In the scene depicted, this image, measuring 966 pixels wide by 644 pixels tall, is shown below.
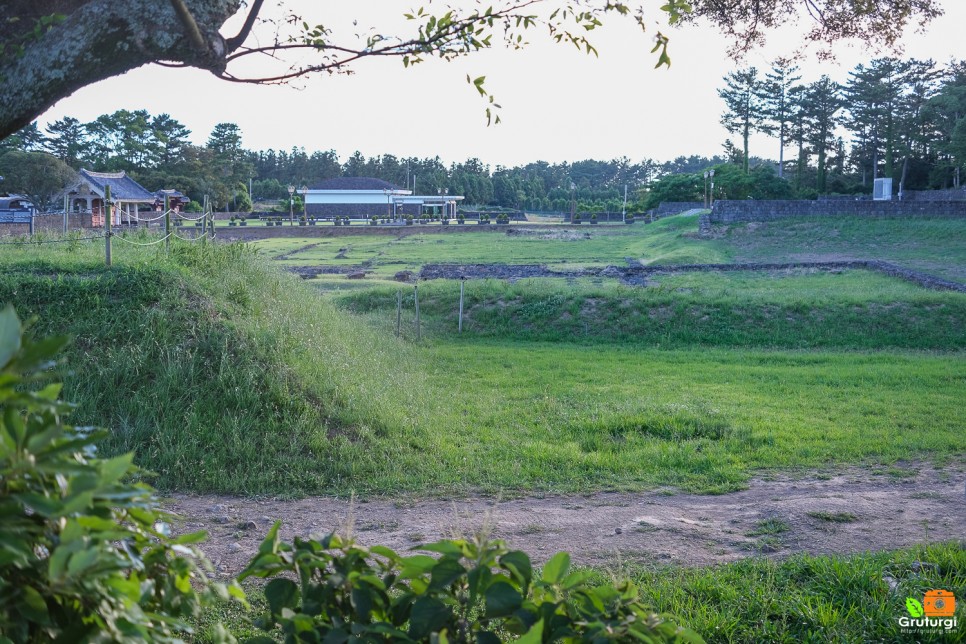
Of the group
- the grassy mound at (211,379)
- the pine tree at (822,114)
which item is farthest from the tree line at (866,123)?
the grassy mound at (211,379)

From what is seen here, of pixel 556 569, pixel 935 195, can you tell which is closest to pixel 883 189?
pixel 935 195

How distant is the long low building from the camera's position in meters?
72.1

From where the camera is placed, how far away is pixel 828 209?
116ft

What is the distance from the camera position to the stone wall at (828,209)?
3300 centimetres

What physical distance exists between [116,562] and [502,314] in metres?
15.9

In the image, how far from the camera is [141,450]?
6918 millimetres

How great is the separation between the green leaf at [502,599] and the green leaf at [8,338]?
3.23 ft

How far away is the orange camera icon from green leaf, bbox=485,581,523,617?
7.95ft

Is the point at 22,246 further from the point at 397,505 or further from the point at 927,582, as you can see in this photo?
the point at 927,582

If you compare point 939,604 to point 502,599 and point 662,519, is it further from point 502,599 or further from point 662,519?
point 502,599

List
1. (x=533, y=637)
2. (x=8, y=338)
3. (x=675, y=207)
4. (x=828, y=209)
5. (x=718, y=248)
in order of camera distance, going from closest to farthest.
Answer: (x=8, y=338)
(x=533, y=637)
(x=718, y=248)
(x=828, y=209)
(x=675, y=207)

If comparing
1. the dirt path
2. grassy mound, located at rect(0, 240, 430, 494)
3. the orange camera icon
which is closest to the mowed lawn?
the dirt path

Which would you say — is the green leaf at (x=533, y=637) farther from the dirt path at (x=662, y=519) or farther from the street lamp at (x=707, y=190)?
the street lamp at (x=707, y=190)

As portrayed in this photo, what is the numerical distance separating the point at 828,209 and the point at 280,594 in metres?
37.4
